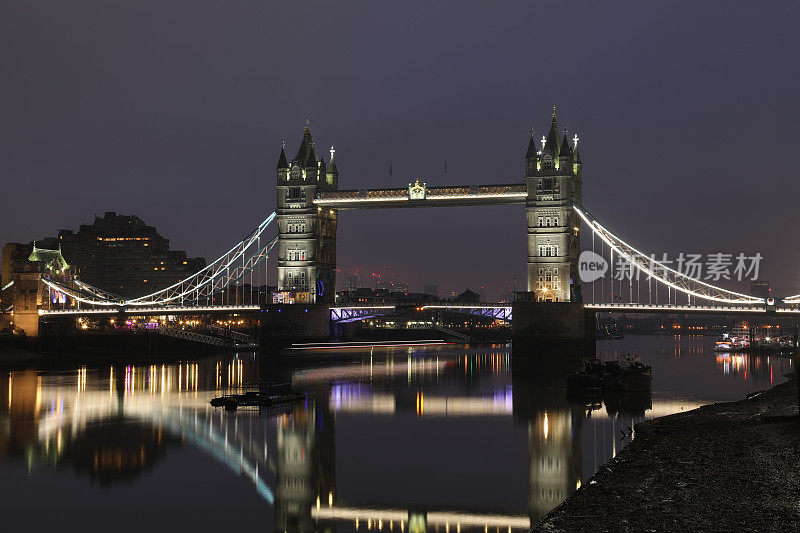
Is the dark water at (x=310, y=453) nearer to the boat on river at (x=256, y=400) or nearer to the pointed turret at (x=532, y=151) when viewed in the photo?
Result: the boat on river at (x=256, y=400)

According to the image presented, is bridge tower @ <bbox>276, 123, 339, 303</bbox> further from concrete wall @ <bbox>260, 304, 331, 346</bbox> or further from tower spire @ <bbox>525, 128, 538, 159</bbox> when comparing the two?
tower spire @ <bbox>525, 128, 538, 159</bbox>

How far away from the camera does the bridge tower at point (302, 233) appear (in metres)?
73.6

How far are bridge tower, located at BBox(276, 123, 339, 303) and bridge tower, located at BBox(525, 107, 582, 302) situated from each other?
18.8m

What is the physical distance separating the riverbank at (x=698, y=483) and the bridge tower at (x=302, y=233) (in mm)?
50377

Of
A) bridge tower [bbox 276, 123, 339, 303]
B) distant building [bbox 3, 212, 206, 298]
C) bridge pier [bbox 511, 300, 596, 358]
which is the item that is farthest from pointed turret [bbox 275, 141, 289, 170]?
distant building [bbox 3, 212, 206, 298]

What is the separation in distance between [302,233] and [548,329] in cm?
2350

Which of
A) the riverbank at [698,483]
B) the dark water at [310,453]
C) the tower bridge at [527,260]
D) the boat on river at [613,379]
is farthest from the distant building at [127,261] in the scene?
the riverbank at [698,483]

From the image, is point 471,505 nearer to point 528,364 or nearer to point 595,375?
point 595,375

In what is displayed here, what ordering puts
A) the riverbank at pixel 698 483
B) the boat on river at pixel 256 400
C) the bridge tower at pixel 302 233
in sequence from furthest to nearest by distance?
the bridge tower at pixel 302 233
the boat on river at pixel 256 400
the riverbank at pixel 698 483

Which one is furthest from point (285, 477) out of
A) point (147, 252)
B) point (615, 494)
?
point (147, 252)

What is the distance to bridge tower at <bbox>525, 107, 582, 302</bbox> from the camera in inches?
2571

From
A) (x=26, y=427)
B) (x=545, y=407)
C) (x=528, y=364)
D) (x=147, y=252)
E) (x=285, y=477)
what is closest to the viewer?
(x=285, y=477)

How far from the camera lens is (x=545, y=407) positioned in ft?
115

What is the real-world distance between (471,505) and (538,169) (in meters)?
50.6
